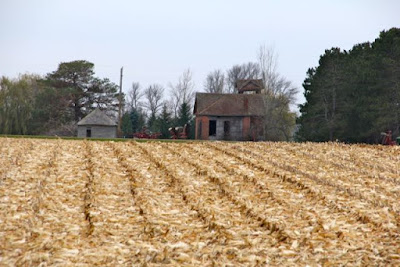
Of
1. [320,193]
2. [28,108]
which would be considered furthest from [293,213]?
[28,108]

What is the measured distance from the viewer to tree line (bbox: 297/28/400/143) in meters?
27.4

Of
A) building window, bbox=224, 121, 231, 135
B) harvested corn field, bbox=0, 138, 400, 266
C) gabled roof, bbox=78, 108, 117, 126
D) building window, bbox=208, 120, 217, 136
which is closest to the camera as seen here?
harvested corn field, bbox=0, 138, 400, 266

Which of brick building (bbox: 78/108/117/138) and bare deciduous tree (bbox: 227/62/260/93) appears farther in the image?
bare deciduous tree (bbox: 227/62/260/93)

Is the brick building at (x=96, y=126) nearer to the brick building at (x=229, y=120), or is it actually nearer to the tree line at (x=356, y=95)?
the brick building at (x=229, y=120)

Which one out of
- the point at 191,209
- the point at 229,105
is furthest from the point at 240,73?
the point at 191,209

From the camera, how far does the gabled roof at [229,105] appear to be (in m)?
34.4

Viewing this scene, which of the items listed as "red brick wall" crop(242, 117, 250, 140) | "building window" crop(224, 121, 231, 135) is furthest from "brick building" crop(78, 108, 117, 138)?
"red brick wall" crop(242, 117, 250, 140)

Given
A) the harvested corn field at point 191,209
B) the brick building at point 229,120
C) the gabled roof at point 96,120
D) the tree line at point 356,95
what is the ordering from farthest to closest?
the brick building at point 229,120 < the gabled roof at point 96,120 < the tree line at point 356,95 < the harvested corn field at point 191,209

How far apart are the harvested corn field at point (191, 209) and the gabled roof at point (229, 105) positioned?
22237mm

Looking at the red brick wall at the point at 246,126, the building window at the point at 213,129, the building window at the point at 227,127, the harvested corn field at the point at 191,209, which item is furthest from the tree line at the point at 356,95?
the harvested corn field at the point at 191,209

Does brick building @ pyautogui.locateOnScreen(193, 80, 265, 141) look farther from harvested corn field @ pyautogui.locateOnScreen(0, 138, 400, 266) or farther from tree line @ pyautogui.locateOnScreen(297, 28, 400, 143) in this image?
harvested corn field @ pyautogui.locateOnScreen(0, 138, 400, 266)

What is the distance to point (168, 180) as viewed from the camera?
9141 millimetres

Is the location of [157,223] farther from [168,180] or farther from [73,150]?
[73,150]

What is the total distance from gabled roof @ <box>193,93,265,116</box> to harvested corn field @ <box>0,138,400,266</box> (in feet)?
73.0
